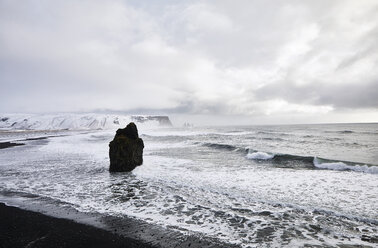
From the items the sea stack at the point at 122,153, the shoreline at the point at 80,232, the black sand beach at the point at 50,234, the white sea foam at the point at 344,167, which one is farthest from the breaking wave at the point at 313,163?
the black sand beach at the point at 50,234

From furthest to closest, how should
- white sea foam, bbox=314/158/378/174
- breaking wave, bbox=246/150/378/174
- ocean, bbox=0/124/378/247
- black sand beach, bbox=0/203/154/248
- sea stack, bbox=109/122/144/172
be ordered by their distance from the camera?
breaking wave, bbox=246/150/378/174, white sea foam, bbox=314/158/378/174, sea stack, bbox=109/122/144/172, ocean, bbox=0/124/378/247, black sand beach, bbox=0/203/154/248

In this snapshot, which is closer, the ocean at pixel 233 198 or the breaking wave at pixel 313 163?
the ocean at pixel 233 198

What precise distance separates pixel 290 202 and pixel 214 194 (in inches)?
127

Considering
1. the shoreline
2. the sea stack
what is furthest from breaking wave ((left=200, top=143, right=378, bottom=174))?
the shoreline

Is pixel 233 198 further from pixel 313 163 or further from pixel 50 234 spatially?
pixel 313 163

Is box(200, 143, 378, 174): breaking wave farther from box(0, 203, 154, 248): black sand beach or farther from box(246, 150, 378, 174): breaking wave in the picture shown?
box(0, 203, 154, 248): black sand beach

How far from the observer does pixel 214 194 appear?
10062 mm

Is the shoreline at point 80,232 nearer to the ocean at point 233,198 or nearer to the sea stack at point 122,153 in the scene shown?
the ocean at point 233,198

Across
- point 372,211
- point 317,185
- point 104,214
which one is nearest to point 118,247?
point 104,214

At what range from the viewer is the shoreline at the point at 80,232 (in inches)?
215

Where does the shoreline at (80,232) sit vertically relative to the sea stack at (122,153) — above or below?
below

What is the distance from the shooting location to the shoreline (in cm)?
546

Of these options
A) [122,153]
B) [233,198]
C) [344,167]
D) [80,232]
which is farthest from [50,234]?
[344,167]

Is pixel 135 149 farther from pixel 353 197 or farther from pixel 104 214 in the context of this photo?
pixel 353 197
